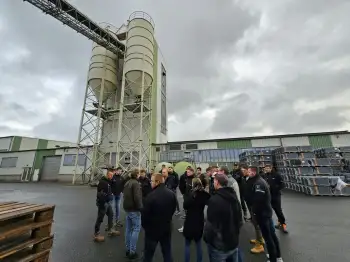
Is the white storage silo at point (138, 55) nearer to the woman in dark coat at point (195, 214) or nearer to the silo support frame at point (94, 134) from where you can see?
the silo support frame at point (94, 134)

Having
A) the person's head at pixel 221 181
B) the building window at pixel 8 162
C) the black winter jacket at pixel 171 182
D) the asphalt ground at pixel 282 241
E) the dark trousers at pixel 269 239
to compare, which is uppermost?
the building window at pixel 8 162

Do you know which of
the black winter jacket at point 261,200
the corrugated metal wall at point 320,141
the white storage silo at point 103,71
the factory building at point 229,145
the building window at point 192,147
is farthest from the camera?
the building window at point 192,147

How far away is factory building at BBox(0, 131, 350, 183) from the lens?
62.2 ft

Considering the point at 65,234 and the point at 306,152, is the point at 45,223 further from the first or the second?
the point at 306,152

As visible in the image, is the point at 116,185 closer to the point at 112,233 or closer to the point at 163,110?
the point at 112,233

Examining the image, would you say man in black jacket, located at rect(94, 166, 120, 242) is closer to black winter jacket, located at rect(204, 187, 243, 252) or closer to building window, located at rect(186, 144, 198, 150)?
black winter jacket, located at rect(204, 187, 243, 252)

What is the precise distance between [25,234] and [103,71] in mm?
21888

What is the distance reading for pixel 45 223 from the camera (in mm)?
2465

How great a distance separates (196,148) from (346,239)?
1723 centimetres

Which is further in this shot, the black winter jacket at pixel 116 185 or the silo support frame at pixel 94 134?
the silo support frame at pixel 94 134

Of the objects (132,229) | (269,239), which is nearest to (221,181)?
(269,239)

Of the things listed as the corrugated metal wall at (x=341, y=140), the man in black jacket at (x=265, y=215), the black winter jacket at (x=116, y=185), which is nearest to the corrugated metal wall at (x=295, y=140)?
the corrugated metal wall at (x=341, y=140)

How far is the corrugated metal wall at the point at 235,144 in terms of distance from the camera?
2016 cm

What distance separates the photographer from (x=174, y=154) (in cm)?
2152
